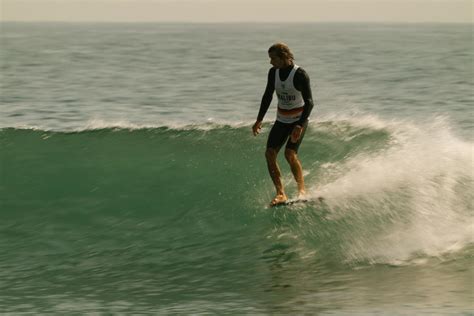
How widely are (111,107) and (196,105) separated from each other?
2.44 metres

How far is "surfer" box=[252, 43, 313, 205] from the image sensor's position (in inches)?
438

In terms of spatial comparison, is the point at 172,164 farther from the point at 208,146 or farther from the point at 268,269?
the point at 268,269

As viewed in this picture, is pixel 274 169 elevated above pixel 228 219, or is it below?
above

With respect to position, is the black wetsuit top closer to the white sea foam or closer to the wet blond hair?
the wet blond hair

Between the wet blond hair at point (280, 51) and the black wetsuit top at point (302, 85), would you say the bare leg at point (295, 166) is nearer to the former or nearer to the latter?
the black wetsuit top at point (302, 85)

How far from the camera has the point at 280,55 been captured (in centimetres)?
1102

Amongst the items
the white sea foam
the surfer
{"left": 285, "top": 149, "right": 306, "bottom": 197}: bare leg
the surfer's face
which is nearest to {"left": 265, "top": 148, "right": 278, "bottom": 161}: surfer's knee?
the surfer

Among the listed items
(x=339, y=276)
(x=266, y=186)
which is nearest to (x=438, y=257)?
(x=339, y=276)

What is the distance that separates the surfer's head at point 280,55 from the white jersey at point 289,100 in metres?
0.17

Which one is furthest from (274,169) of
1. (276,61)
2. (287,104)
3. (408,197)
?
(408,197)

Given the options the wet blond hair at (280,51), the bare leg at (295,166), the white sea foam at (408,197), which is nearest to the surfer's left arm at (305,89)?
the wet blond hair at (280,51)

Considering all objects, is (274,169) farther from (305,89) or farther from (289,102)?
(305,89)

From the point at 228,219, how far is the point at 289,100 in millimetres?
2058

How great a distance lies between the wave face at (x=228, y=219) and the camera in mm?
10656
